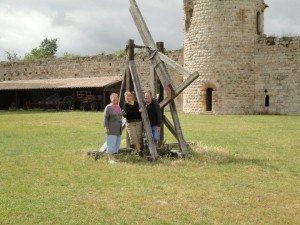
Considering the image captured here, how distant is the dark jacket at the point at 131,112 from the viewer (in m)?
9.39

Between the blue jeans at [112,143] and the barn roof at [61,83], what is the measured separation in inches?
720

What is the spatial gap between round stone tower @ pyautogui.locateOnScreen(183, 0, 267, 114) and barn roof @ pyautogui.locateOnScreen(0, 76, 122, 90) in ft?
23.1

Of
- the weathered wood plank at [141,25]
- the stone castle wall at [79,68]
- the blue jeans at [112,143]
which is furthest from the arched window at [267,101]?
the blue jeans at [112,143]

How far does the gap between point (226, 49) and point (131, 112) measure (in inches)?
569

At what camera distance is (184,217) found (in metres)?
5.17

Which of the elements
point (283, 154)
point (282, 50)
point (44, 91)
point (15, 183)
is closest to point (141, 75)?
point (44, 91)

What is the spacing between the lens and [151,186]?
6.70 m

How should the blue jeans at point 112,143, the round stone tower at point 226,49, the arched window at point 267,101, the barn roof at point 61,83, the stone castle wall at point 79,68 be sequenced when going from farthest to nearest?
the stone castle wall at point 79,68 → the barn roof at point 61,83 → the arched window at point 267,101 → the round stone tower at point 226,49 → the blue jeans at point 112,143

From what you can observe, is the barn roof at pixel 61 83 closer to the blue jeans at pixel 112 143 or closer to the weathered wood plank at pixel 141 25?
the weathered wood plank at pixel 141 25

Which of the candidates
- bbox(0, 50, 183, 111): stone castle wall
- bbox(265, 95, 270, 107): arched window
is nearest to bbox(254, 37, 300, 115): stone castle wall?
bbox(265, 95, 270, 107): arched window

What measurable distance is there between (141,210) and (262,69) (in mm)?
19294

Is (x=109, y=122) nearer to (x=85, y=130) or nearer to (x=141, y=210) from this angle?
(x=141, y=210)

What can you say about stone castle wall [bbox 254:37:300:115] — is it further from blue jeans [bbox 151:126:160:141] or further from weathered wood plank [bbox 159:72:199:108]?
blue jeans [bbox 151:126:160:141]

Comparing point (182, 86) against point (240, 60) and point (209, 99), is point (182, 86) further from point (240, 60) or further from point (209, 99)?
point (209, 99)
